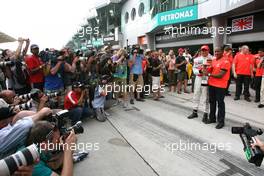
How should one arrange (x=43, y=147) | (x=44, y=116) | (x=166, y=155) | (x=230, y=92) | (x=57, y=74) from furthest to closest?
(x=230, y=92) < (x=57, y=74) < (x=166, y=155) < (x=44, y=116) < (x=43, y=147)

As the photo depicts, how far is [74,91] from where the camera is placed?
5953mm

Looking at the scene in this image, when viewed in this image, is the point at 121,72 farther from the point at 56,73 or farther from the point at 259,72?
the point at 259,72

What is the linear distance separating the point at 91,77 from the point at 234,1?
7.34m

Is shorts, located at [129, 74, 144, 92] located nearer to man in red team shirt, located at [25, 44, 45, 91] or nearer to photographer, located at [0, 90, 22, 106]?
man in red team shirt, located at [25, 44, 45, 91]

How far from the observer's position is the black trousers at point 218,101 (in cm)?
570

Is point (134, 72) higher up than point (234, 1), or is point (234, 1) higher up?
point (234, 1)

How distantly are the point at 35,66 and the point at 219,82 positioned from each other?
14.3 ft

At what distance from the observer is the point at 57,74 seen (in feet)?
21.0

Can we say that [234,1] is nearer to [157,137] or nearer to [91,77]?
[91,77]

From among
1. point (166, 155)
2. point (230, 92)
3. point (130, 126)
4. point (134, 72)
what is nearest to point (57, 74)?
point (130, 126)

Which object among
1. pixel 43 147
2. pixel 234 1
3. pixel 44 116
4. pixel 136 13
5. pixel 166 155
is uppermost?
pixel 136 13

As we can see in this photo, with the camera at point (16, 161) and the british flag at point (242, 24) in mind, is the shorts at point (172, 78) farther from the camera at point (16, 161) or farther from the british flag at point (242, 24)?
the camera at point (16, 161)

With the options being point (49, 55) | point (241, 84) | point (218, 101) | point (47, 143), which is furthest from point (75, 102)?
point (241, 84)

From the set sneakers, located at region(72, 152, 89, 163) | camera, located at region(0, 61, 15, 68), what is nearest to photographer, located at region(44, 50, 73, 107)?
camera, located at region(0, 61, 15, 68)
